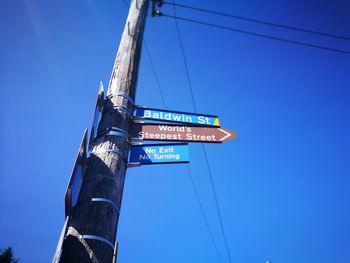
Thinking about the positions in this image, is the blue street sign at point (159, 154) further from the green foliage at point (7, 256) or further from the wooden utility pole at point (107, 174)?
the green foliage at point (7, 256)

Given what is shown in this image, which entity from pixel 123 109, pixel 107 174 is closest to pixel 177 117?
pixel 123 109

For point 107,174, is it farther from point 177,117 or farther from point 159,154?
point 177,117

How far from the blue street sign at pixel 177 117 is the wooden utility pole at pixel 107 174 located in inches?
8.9

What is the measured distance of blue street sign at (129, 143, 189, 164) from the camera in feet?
11.1

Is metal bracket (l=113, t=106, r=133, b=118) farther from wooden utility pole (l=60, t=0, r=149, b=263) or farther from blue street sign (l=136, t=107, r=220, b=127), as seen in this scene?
blue street sign (l=136, t=107, r=220, b=127)

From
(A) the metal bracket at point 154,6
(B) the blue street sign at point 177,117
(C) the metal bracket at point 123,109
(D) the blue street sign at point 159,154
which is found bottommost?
(D) the blue street sign at point 159,154

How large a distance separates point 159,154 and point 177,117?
80 cm

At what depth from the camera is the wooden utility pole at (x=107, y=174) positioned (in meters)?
2.33

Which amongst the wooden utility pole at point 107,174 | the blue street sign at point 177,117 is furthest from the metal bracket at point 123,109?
the blue street sign at point 177,117

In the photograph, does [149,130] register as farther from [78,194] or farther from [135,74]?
[78,194]

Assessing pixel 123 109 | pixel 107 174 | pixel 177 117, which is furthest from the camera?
pixel 177 117

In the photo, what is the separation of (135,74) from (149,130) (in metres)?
0.88

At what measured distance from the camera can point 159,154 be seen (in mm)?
3482

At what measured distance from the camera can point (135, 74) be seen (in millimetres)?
3920
